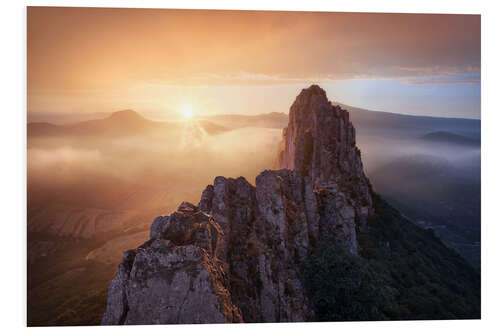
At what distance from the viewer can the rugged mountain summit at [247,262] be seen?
5188mm

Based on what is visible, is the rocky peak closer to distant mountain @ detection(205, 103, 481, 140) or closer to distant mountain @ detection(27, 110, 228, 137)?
distant mountain @ detection(205, 103, 481, 140)

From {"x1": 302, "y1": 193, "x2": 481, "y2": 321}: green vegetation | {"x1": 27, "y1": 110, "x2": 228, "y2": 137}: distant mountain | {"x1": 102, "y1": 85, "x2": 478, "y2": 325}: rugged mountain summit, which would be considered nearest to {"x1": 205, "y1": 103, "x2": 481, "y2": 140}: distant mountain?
{"x1": 27, "y1": 110, "x2": 228, "y2": 137}: distant mountain

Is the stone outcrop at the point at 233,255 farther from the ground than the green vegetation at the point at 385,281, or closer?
farther from the ground

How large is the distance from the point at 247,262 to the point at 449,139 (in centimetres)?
936

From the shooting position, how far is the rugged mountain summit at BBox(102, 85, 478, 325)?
17.0 feet

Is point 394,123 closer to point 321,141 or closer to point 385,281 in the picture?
point 321,141

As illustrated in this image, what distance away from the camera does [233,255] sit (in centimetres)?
702

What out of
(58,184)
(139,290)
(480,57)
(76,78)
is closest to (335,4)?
(480,57)

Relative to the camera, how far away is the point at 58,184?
27.4 feet

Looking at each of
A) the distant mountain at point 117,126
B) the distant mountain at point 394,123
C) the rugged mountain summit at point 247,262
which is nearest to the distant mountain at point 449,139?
the distant mountain at point 394,123

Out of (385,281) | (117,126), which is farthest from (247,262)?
(385,281)

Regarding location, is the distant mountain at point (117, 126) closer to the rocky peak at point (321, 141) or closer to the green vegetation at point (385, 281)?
the green vegetation at point (385, 281)

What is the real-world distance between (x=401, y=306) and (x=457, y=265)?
1128 cm

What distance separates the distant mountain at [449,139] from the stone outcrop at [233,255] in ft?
14.4
